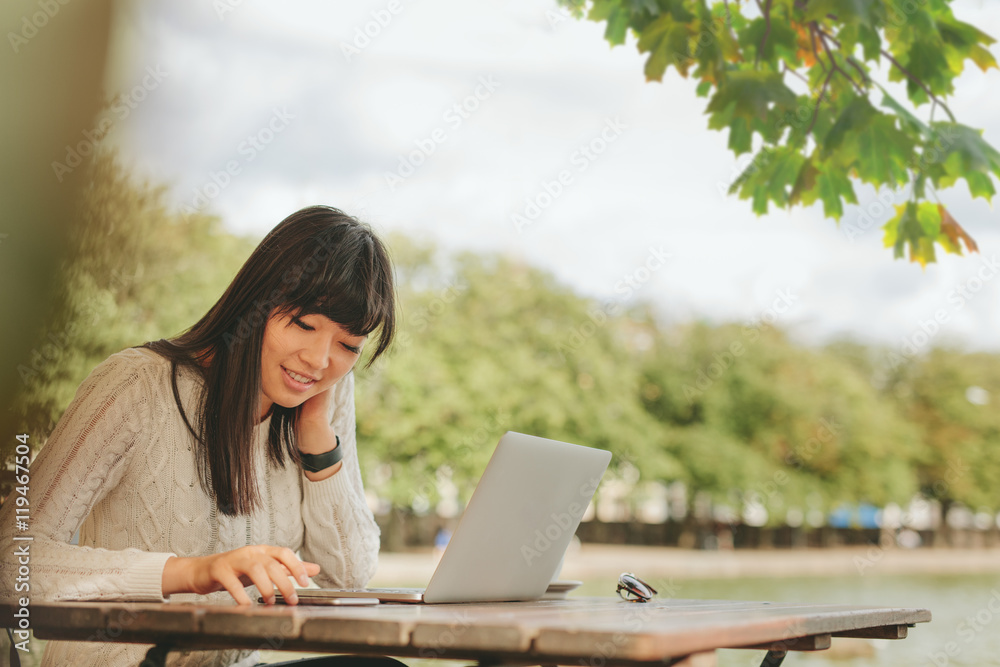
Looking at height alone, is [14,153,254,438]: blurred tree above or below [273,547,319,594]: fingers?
above

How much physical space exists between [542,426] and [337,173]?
16.6 meters

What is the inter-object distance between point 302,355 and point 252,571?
1.92ft

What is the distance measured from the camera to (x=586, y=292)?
22.0m

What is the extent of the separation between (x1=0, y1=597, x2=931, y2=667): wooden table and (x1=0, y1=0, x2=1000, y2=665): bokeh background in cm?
295

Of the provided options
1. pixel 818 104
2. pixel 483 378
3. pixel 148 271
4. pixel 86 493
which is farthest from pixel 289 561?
pixel 483 378

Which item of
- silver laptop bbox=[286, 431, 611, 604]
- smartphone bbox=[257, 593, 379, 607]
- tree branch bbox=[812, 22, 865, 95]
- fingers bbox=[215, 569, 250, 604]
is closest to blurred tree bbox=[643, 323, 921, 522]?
tree branch bbox=[812, 22, 865, 95]

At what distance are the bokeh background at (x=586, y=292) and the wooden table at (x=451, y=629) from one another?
295 centimetres

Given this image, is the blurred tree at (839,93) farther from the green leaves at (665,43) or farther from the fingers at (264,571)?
the fingers at (264,571)

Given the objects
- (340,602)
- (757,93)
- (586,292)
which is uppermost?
(586,292)

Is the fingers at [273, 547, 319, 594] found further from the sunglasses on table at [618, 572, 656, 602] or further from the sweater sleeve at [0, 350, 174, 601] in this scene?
the sunglasses on table at [618, 572, 656, 602]

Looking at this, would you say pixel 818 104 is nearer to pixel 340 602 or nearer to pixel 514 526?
pixel 514 526

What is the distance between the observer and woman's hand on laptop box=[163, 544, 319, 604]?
1.29 meters

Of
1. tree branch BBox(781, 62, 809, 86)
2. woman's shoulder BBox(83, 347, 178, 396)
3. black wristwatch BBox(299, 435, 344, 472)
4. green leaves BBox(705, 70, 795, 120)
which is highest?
tree branch BBox(781, 62, 809, 86)

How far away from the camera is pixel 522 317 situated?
20.9 meters
